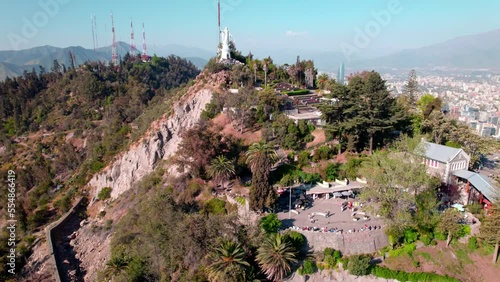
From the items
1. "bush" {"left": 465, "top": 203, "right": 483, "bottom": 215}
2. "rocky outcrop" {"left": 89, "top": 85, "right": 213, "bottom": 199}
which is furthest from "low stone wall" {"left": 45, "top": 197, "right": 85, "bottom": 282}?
"bush" {"left": 465, "top": 203, "right": 483, "bottom": 215}

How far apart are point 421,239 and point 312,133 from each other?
58.7 ft

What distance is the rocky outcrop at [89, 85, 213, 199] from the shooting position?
49.3 m

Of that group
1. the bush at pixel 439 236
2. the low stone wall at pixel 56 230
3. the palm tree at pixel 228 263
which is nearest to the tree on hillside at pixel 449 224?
the bush at pixel 439 236

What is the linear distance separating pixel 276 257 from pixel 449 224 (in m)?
13.8

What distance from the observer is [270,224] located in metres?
24.8

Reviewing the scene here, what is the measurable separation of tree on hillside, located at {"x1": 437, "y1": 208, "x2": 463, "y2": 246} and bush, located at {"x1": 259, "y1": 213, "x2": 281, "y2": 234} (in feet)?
41.4

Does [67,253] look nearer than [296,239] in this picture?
No

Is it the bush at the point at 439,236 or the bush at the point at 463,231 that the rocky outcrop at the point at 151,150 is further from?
the bush at the point at 463,231

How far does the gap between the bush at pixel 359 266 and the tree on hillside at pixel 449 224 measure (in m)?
6.84

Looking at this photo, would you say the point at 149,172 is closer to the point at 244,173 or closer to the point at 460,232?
the point at 244,173

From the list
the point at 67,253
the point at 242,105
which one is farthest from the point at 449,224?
the point at 67,253

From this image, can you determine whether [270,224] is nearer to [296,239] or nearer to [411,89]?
[296,239]

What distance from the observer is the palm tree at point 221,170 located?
31.3 meters

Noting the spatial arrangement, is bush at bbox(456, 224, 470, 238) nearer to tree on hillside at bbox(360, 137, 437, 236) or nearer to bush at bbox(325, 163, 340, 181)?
tree on hillside at bbox(360, 137, 437, 236)
